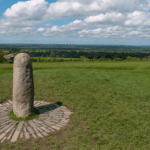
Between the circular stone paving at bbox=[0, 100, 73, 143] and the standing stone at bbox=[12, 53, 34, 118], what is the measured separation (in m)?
0.53

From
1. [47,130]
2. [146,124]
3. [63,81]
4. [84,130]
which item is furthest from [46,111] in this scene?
[63,81]

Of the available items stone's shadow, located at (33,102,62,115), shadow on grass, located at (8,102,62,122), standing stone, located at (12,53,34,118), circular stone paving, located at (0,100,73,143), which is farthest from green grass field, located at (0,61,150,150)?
standing stone, located at (12,53,34,118)

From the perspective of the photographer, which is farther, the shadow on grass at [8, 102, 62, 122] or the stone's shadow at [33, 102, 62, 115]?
the stone's shadow at [33, 102, 62, 115]

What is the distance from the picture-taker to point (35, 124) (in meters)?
5.84

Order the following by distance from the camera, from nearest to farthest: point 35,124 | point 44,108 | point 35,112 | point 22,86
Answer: point 35,124 < point 22,86 < point 35,112 < point 44,108

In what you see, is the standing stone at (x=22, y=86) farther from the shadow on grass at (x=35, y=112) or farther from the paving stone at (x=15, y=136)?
the paving stone at (x=15, y=136)

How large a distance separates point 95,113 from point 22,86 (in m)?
3.72

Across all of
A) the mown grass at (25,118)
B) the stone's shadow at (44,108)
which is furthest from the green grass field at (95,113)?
the mown grass at (25,118)

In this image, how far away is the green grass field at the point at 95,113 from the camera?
15.7 ft

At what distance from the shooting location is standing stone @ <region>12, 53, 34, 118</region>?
19.8ft

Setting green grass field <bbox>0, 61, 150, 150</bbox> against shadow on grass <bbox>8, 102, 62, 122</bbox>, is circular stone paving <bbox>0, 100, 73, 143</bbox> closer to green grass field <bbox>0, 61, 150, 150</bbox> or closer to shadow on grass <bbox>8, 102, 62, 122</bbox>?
shadow on grass <bbox>8, 102, 62, 122</bbox>

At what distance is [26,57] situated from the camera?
240 inches

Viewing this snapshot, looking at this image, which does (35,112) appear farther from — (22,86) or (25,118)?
(22,86)

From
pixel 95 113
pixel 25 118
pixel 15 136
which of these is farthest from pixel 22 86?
pixel 95 113
